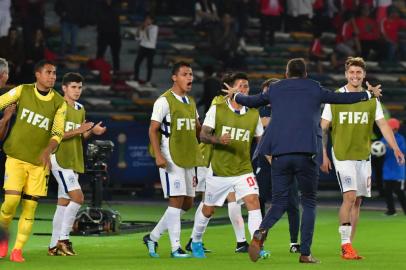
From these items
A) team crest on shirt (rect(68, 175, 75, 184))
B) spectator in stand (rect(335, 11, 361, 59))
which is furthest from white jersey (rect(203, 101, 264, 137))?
spectator in stand (rect(335, 11, 361, 59))

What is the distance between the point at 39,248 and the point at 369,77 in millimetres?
21749

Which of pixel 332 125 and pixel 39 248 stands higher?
pixel 332 125

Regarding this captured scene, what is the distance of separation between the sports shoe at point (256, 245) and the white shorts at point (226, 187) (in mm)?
1599

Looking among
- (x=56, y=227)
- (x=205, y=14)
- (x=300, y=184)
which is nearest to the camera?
(x=300, y=184)

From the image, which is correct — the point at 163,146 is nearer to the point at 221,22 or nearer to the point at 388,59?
the point at 221,22

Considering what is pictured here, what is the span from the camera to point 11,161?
49.4ft

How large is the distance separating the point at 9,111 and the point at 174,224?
2398mm

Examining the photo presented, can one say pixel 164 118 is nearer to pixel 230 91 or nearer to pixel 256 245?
pixel 230 91

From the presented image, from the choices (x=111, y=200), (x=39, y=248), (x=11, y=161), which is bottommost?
(x=111, y=200)

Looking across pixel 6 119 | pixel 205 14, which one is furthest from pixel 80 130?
pixel 205 14

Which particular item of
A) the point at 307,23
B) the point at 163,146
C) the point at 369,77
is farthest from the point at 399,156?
the point at 307,23

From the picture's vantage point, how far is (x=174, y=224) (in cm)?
1537

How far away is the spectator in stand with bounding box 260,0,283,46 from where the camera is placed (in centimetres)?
3603

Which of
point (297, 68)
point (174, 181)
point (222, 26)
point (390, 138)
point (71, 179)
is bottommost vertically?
point (71, 179)
